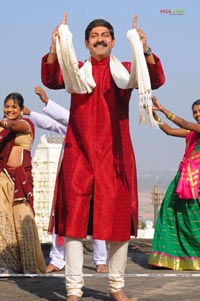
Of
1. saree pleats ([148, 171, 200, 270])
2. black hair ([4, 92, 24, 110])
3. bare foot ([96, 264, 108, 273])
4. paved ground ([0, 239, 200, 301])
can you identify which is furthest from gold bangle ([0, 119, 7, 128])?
saree pleats ([148, 171, 200, 270])

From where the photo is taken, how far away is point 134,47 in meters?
5.86

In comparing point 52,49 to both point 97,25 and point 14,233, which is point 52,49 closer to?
point 97,25

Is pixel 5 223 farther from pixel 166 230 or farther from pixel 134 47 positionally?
pixel 134 47

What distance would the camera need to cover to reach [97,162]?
6.16 m

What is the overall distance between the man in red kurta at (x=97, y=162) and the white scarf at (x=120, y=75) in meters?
0.11

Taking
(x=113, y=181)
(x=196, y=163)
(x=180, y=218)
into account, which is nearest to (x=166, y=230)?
(x=180, y=218)

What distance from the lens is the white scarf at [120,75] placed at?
5.87 meters

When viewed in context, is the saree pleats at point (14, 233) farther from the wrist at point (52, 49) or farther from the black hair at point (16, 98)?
the wrist at point (52, 49)

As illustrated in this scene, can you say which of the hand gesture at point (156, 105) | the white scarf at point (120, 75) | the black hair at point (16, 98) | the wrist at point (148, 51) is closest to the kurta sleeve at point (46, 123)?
the black hair at point (16, 98)

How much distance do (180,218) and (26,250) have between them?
198cm

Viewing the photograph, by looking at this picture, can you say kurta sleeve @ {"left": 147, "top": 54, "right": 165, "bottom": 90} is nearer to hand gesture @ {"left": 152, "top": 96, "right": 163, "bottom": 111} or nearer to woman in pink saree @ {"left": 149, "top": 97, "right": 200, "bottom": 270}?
hand gesture @ {"left": 152, "top": 96, "right": 163, "bottom": 111}

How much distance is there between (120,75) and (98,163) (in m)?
0.61

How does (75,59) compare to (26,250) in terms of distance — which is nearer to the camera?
(75,59)

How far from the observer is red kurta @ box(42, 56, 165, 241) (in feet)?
20.1
